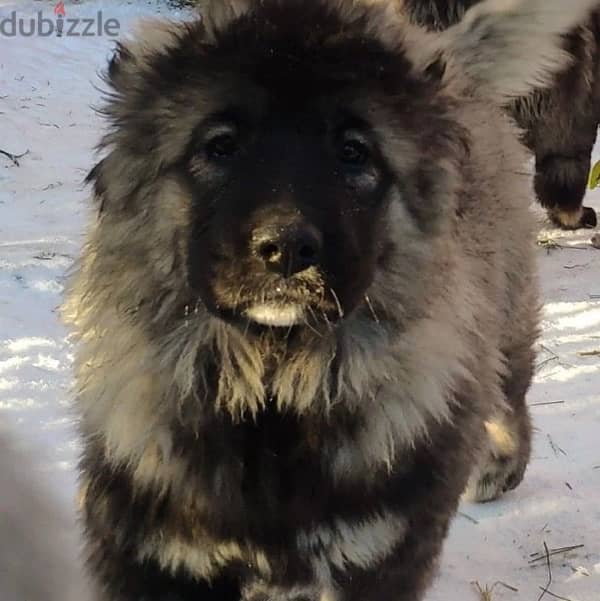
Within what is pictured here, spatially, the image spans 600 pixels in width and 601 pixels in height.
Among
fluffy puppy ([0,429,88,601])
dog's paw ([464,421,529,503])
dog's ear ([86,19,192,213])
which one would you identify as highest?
dog's ear ([86,19,192,213])

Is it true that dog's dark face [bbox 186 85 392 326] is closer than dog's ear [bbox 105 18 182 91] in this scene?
Yes

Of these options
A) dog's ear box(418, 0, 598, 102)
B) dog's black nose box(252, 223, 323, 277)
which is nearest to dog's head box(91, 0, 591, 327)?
dog's black nose box(252, 223, 323, 277)

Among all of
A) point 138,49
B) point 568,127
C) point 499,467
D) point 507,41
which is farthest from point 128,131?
point 568,127

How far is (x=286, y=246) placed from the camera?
1640 mm

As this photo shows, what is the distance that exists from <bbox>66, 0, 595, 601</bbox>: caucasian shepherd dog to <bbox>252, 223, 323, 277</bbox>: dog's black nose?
15 cm

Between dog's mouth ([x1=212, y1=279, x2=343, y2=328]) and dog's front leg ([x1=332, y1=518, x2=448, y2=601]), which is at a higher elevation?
dog's mouth ([x1=212, y1=279, x2=343, y2=328])

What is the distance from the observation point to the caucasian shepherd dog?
192 centimetres

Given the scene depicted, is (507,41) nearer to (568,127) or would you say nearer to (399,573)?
(399,573)

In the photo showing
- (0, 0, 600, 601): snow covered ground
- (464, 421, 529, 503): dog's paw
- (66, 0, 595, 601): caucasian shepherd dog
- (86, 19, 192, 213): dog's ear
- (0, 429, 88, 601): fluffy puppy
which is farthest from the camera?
(464, 421, 529, 503): dog's paw

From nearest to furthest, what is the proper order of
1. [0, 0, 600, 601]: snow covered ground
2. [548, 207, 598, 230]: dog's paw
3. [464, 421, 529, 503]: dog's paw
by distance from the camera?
[0, 0, 600, 601]: snow covered ground → [464, 421, 529, 503]: dog's paw → [548, 207, 598, 230]: dog's paw

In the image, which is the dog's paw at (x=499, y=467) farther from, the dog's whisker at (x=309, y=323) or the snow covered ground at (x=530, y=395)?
the dog's whisker at (x=309, y=323)

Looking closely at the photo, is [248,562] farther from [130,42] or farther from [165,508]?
[130,42]

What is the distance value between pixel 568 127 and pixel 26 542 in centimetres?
410

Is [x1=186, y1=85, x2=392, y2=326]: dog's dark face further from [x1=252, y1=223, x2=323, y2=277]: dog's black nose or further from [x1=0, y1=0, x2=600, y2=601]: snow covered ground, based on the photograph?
[x1=0, y1=0, x2=600, y2=601]: snow covered ground
